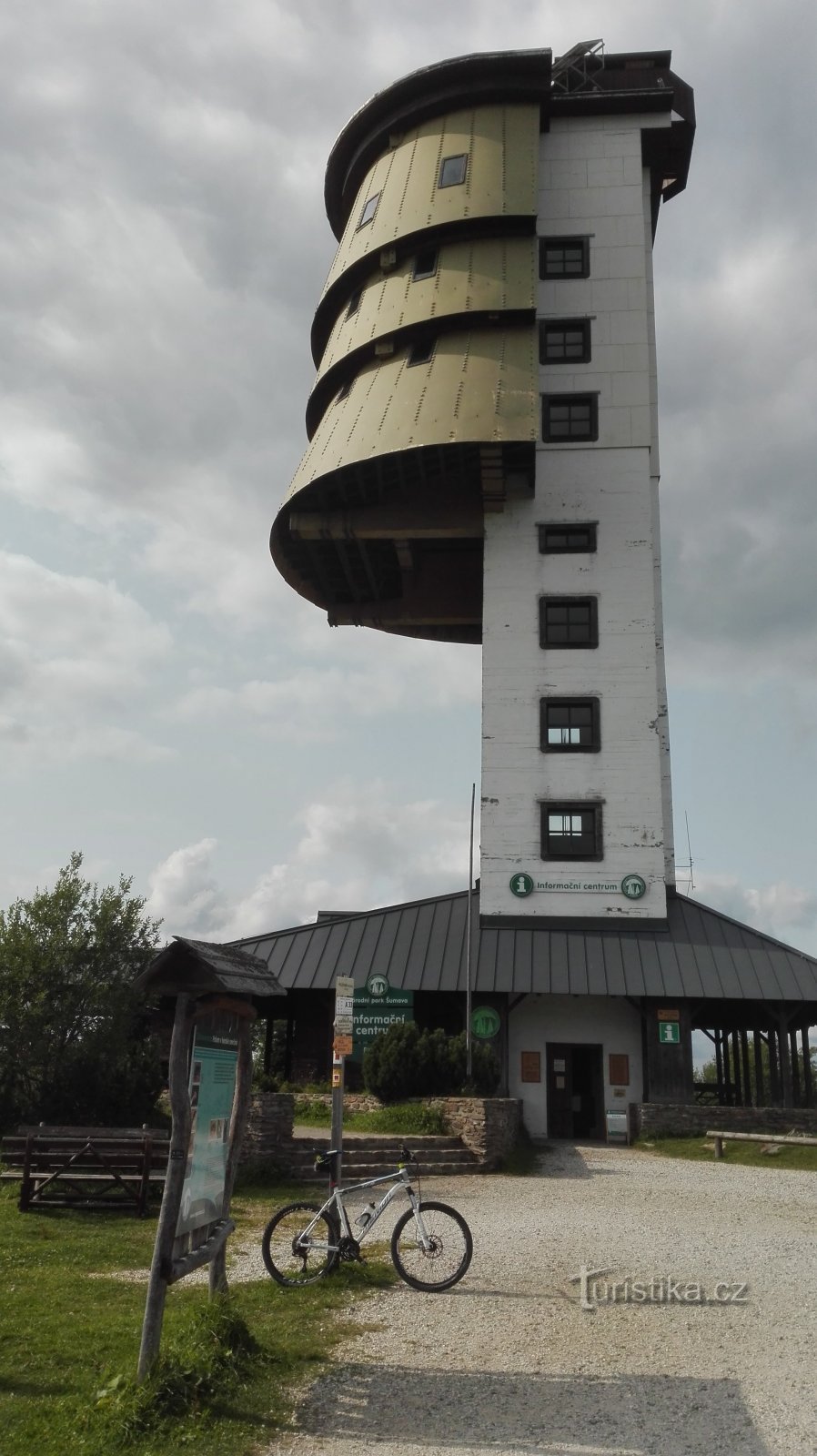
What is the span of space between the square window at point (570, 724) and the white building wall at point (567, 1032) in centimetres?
674

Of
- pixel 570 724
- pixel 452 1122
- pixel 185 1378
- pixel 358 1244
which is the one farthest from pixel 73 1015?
pixel 570 724

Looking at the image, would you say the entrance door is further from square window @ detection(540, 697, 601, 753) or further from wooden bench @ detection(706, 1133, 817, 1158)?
square window @ detection(540, 697, 601, 753)

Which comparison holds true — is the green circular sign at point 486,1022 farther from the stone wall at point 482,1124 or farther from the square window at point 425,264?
the square window at point 425,264

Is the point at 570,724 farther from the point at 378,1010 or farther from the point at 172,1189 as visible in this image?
the point at 172,1189

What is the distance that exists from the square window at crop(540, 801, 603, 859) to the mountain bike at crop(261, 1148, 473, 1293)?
1917cm

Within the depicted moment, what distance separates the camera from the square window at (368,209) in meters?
35.1

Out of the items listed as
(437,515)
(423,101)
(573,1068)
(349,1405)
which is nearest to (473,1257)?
(349,1405)

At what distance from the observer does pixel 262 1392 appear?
7.25m

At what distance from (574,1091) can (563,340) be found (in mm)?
22149

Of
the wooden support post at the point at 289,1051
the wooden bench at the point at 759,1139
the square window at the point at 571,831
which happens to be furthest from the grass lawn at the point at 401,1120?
the square window at the point at 571,831

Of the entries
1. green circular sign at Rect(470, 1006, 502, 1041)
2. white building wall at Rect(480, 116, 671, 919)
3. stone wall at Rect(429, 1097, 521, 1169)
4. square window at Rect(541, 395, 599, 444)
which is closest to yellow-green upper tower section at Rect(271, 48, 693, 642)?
white building wall at Rect(480, 116, 671, 919)

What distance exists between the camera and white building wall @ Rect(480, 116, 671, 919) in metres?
29.5

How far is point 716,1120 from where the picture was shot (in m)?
24.7

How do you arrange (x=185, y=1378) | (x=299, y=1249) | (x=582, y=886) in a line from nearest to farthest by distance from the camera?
(x=185, y=1378) < (x=299, y=1249) < (x=582, y=886)
